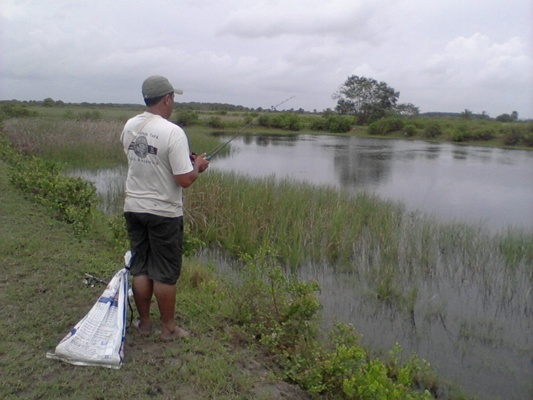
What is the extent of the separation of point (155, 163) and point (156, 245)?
51 centimetres

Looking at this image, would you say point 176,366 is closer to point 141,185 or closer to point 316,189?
point 141,185

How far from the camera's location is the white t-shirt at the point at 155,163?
2.72 metres

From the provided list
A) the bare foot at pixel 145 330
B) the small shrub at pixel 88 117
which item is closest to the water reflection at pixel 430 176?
the small shrub at pixel 88 117

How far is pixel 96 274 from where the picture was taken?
4.29 m

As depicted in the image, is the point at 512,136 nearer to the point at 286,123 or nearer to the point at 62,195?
the point at 286,123

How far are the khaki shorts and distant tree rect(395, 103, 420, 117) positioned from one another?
52274mm

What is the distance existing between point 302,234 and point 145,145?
5.22 meters

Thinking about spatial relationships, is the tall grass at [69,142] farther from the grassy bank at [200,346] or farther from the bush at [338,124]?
the bush at [338,124]

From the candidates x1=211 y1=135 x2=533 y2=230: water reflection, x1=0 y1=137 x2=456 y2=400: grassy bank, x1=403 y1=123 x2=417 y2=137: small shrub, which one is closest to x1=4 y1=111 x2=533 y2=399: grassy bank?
x1=0 y1=137 x2=456 y2=400: grassy bank

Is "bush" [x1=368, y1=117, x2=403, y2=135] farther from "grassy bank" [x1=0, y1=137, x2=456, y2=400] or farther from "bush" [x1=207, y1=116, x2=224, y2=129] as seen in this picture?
"grassy bank" [x1=0, y1=137, x2=456, y2=400]

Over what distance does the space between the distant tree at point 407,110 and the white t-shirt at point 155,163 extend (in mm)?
52295

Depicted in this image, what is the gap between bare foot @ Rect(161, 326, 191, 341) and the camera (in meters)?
3.20

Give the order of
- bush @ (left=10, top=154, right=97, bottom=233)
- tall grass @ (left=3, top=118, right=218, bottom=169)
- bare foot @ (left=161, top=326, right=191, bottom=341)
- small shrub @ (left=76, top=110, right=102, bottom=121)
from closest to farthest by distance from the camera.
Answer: bare foot @ (left=161, top=326, right=191, bottom=341)
bush @ (left=10, top=154, right=97, bottom=233)
tall grass @ (left=3, top=118, right=218, bottom=169)
small shrub @ (left=76, top=110, right=102, bottom=121)

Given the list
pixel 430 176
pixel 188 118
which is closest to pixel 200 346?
pixel 430 176
